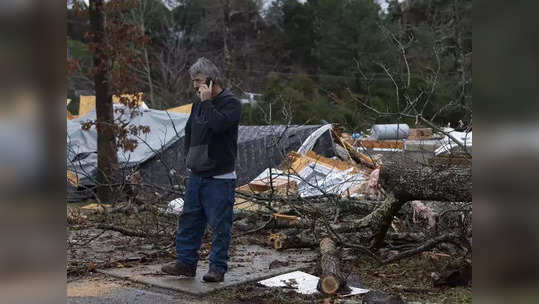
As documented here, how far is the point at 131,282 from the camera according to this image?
511cm

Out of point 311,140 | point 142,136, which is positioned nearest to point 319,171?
point 311,140

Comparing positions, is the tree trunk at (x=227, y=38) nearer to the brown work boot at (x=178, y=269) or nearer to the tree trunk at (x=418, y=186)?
the tree trunk at (x=418, y=186)

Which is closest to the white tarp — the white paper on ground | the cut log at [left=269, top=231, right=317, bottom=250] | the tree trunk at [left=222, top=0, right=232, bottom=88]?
the cut log at [left=269, top=231, right=317, bottom=250]

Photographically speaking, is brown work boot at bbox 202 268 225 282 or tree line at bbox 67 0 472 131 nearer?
brown work boot at bbox 202 268 225 282

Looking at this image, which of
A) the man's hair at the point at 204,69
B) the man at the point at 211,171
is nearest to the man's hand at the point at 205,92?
the man at the point at 211,171

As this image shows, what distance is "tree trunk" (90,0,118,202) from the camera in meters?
11.3

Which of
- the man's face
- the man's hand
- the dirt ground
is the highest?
the man's face

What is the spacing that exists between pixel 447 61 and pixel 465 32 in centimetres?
383

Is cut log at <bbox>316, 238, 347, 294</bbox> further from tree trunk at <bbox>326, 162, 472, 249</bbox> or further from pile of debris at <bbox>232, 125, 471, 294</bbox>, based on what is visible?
tree trunk at <bbox>326, 162, 472, 249</bbox>

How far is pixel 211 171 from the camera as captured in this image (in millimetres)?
4871

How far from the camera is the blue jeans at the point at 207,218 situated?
4867 millimetres

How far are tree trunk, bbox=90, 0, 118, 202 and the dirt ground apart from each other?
4010 millimetres

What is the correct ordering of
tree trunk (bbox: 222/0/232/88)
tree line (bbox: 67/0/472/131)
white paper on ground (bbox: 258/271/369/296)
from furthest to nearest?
tree line (bbox: 67/0/472/131) < tree trunk (bbox: 222/0/232/88) < white paper on ground (bbox: 258/271/369/296)
